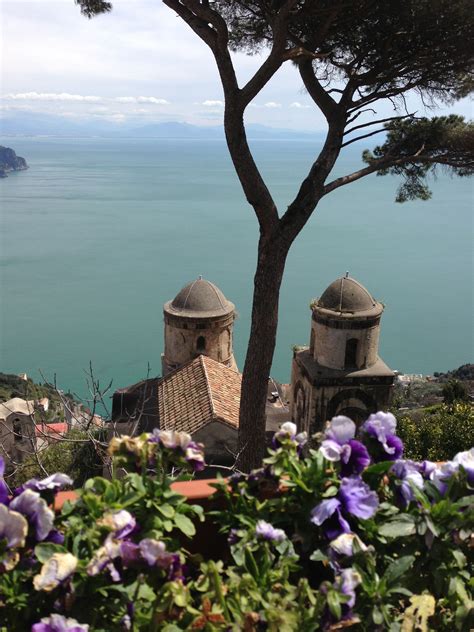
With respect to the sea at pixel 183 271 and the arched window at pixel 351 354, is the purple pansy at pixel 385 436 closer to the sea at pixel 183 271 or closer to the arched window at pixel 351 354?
the arched window at pixel 351 354

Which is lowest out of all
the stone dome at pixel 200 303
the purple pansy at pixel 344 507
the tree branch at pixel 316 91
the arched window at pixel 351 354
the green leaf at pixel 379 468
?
the arched window at pixel 351 354

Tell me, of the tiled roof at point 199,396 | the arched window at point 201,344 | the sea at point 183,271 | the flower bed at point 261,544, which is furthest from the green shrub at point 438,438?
the sea at point 183,271

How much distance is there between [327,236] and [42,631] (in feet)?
245

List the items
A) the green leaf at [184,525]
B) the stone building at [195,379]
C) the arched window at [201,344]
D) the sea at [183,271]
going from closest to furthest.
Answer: the green leaf at [184,525]
the stone building at [195,379]
the arched window at [201,344]
the sea at [183,271]

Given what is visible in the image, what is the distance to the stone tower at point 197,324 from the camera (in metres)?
12.6

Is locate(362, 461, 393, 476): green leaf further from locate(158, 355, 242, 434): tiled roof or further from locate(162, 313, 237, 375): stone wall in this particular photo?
locate(162, 313, 237, 375): stone wall

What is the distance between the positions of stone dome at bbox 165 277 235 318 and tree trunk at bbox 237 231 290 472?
18.4ft

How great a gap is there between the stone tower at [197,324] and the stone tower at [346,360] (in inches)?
82.1

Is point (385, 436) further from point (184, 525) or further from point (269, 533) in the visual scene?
point (184, 525)

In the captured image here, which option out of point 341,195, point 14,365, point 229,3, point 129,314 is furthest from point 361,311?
point 341,195

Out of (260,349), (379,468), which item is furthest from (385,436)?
(260,349)

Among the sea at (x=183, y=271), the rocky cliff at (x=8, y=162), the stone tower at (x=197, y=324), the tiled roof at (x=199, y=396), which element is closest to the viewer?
the tiled roof at (x=199, y=396)

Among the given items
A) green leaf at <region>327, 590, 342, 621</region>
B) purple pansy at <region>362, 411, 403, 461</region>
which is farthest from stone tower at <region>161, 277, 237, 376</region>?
green leaf at <region>327, 590, 342, 621</region>

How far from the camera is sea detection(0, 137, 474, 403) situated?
44.1 meters
